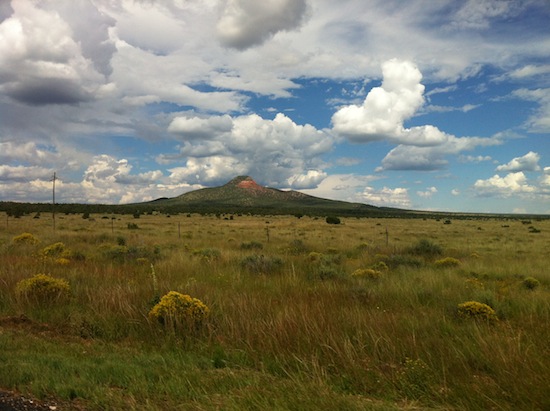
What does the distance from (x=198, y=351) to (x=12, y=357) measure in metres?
2.40

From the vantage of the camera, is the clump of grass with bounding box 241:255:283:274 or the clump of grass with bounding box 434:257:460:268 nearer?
the clump of grass with bounding box 241:255:283:274

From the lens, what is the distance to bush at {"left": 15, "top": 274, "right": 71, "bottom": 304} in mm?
8141

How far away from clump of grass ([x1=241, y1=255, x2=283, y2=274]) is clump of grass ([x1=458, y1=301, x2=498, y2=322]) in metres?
6.53

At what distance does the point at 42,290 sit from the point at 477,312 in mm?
8775

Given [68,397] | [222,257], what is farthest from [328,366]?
[222,257]

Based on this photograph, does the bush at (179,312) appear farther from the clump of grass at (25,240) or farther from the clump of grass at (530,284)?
the clump of grass at (25,240)

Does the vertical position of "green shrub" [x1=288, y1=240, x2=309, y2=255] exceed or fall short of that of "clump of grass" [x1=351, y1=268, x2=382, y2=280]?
it falls short

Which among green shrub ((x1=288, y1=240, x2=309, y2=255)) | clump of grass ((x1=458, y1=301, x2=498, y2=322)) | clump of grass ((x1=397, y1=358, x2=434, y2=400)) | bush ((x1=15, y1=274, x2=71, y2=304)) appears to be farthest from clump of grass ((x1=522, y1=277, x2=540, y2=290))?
bush ((x1=15, y1=274, x2=71, y2=304))

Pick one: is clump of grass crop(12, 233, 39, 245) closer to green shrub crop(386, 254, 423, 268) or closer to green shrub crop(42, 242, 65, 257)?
green shrub crop(42, 242, 65, 257)

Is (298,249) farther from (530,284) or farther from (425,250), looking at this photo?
(530,284)

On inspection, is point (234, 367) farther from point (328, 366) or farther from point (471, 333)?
point (471, 333)

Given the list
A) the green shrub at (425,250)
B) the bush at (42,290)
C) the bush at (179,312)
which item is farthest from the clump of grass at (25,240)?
the green shrub at (425,250)

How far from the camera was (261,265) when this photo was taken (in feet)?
43.3

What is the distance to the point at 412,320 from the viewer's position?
638 centimetres
